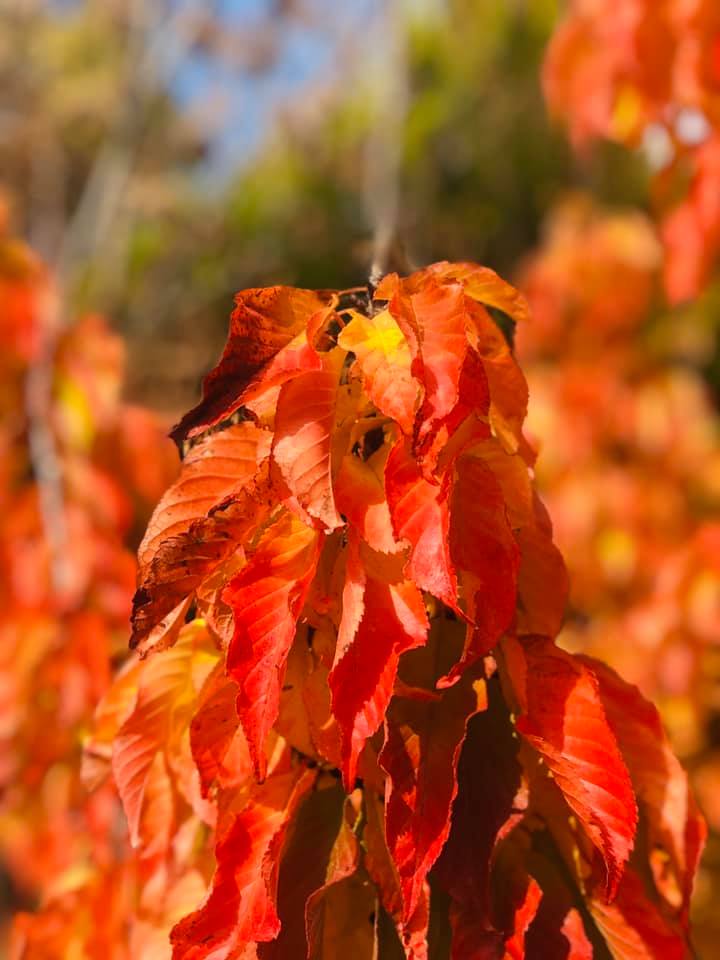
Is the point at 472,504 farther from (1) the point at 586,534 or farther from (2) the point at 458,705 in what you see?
(1) the point at 586,534

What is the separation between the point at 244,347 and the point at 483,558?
0.18 meters

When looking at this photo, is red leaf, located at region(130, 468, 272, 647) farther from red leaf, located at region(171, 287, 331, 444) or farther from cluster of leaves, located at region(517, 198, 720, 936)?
cluster of leaves, located at region(517, 198, 720, 936)

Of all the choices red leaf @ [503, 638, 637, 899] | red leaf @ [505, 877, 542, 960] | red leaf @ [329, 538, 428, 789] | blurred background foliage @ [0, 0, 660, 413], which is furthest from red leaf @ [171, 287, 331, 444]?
blurred background foliage @ [0, 0, 660, 413]

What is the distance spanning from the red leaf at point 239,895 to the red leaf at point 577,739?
16 centimetres

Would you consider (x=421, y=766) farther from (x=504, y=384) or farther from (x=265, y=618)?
(x=504, y=384)

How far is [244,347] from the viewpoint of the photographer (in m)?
0.57

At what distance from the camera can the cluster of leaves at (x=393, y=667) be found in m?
0.54

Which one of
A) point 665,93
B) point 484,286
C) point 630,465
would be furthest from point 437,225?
point 484,286

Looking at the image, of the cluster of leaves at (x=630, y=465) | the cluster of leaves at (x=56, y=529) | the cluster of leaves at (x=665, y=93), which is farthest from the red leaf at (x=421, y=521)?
the cluster of leaves at (x=630, y=465)

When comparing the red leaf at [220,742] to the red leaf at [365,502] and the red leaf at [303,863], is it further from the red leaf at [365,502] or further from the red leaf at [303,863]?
the red leaf at [365,502]

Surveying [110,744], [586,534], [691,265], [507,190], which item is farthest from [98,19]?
[110,744]

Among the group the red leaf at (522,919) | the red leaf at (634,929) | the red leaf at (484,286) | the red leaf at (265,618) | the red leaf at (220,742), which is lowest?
the red leaf at (634,929)

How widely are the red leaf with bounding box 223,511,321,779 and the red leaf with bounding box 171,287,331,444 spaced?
0.08 meters

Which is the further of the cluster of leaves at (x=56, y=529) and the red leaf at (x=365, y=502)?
the cluster of leaves at (x=56, y=529)
